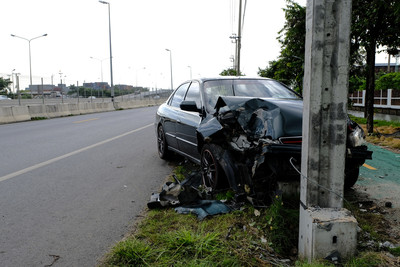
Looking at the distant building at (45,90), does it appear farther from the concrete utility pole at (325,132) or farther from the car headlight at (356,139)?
the concrete utility pole at (325,132)

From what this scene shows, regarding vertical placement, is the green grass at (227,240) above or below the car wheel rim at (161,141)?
below

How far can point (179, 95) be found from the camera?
667 centimetres

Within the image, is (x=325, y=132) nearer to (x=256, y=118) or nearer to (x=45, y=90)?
(x=256, y=118)

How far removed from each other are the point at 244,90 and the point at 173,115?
1.58m

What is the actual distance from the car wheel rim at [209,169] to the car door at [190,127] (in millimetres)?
517

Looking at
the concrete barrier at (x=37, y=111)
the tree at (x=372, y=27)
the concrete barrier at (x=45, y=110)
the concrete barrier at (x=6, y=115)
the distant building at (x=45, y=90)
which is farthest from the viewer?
the distant building at (x=45, y=90)

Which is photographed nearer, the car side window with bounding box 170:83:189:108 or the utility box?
the utility box

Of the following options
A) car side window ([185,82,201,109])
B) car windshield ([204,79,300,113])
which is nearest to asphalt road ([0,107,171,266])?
car side window ([185,82,201,109])

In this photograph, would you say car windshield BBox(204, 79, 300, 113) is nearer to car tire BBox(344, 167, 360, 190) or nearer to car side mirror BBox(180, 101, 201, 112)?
car side mirror BBox(180, 101, 201, 112)

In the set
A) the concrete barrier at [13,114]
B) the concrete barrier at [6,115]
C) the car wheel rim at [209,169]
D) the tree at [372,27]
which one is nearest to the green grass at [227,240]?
the car wheel rim at [209,169]

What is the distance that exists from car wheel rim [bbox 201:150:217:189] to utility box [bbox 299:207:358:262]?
5.76 feet

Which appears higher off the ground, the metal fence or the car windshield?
the car windshield

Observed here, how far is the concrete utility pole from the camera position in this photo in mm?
2664

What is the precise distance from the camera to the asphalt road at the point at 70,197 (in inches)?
124
